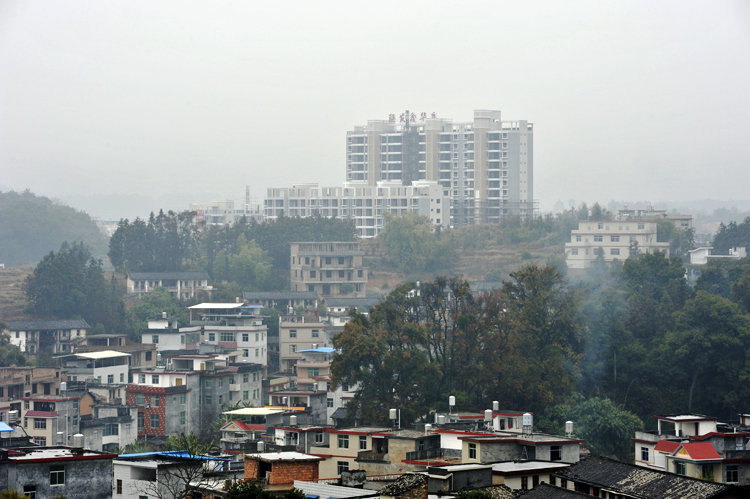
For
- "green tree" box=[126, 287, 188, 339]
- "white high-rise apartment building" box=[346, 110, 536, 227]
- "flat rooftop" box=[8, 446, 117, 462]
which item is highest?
"white high-rise apartment building" box=[346, 110, 536, 227]

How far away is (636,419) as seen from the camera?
27.5 m

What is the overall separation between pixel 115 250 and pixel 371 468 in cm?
3707

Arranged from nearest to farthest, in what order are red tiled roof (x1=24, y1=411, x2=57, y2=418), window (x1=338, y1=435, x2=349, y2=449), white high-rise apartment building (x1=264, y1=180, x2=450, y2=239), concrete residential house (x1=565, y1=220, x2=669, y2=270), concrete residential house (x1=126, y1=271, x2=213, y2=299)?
1. window (x1=338, y1=435, x2=349, y2=449)
2. red tiled roof (x1=24, y1=411, x2=57, y2=418)
3. concrete residential house (x1=126, y1=271, x2=213, y2=299)
4. concrete residential house (x1=565, y1=220, x2=669, y2=270)
5. white high-rise apartment building (x1=264, y1=180, x2=450, y2=239)

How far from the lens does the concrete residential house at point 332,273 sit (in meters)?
54.6

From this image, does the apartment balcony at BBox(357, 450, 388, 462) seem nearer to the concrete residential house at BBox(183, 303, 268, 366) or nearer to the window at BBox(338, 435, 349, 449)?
the window at BBox(338, 435, 349, 449)

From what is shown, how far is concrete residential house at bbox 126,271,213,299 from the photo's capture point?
168ft

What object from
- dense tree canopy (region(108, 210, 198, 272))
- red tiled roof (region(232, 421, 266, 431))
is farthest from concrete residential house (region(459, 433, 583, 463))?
dense tree canopy (region(108, 210, 198, 272))

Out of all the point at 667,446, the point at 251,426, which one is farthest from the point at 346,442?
the point at 667,446

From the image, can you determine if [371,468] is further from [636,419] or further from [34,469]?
[636,419]

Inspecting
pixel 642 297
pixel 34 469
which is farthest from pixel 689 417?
pixel 642 297

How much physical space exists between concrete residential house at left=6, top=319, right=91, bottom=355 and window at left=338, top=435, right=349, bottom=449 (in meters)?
20.6

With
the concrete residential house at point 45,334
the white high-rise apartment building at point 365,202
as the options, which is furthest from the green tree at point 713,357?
the white high-rise apartment building at point 365,202

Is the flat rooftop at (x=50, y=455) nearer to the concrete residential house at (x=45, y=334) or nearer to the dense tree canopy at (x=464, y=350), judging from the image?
the dense tree canopy at (x=464, y=350)

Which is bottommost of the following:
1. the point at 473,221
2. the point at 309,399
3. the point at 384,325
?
the point at 309,399
